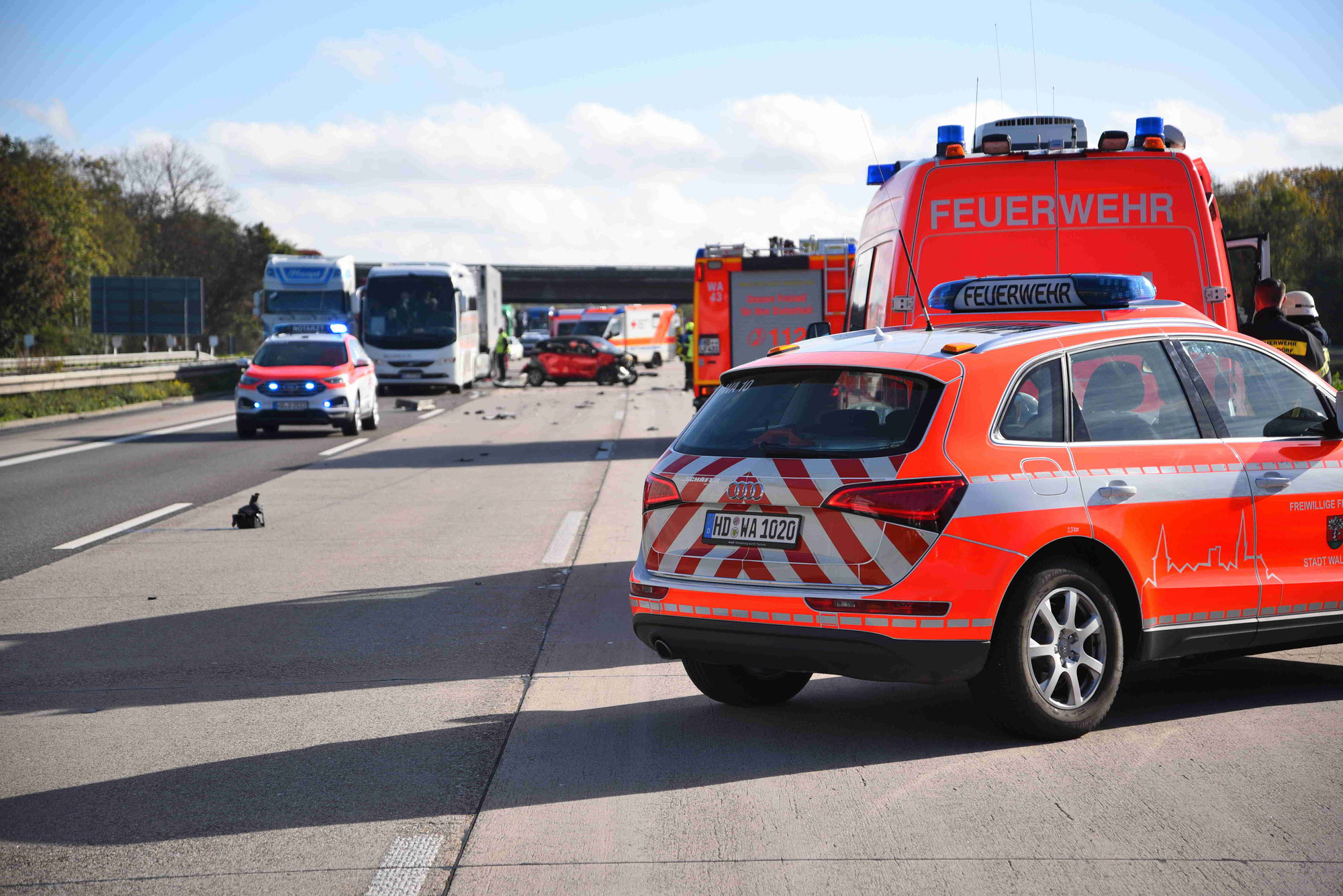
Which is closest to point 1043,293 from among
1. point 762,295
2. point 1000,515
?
point 1000,515

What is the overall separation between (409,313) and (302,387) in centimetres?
1739

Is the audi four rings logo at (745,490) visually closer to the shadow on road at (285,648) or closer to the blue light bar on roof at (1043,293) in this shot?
the shadow on road at (285,648)

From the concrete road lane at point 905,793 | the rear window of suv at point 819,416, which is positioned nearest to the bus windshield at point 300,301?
the concrete road lane at point 905,793

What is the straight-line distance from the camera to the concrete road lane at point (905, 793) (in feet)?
14.5

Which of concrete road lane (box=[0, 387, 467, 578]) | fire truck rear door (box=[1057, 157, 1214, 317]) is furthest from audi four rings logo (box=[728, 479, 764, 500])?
concrete road lane (box=[0, 387, 467, 578])

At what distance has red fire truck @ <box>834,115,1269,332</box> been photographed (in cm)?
884

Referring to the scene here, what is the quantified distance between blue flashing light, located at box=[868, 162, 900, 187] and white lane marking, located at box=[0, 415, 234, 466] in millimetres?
14265

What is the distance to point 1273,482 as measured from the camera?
6523 millimetres

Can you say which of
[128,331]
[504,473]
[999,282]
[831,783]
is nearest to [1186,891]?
[831,783]

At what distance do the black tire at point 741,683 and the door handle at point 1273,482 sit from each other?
2.13m

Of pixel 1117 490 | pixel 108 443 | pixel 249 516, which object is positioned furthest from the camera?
pixel 108 443

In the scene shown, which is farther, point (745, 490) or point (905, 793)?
point (745, 490)

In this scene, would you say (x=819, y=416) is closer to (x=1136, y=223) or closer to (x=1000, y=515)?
(x=1000, y=515)

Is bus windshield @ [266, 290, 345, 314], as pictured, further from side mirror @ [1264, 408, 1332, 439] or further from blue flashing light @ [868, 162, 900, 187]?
side mirror @ [1264, 408, 1332, 439]
